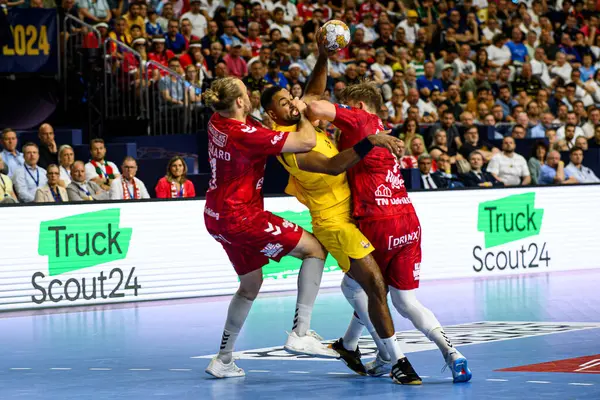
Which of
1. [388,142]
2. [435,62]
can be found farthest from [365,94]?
[435,62]

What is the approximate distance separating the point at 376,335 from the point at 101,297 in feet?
19.2

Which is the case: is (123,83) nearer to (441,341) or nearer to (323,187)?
(323,187)

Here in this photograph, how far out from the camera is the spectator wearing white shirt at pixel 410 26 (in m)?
22.8

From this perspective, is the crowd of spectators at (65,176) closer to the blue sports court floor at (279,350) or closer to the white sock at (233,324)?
the blue sports court floor at (279,350)

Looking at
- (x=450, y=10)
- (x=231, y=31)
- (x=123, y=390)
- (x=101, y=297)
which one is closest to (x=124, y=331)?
(x=101, y=297)

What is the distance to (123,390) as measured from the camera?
7305 mm

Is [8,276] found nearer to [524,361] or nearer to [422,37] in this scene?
[524,361]

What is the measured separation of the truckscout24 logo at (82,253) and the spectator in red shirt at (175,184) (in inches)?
60.0

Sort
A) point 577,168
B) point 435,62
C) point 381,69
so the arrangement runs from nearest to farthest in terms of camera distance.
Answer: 1. point 577,168
2. point 381,69
3. point 435,62

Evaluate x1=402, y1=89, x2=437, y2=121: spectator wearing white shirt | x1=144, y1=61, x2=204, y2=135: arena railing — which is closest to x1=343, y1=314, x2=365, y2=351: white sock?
x1=144, y1=61, x2=204, y2=135: arena railing

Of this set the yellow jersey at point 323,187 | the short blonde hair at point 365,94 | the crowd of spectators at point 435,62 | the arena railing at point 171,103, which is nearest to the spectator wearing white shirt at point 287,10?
the crowd of spectators at point 435,62

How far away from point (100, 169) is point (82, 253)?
2.52 metres

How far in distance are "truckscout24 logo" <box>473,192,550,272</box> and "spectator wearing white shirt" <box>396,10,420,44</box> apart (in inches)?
296

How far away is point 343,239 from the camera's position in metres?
7.47
